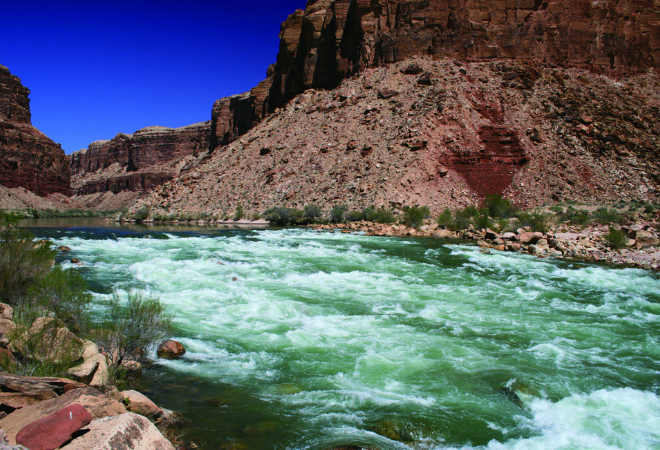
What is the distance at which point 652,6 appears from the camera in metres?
40.7

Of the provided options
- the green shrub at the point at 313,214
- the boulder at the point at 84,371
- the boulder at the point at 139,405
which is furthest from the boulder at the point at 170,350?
the green shrub at the point at 313,214

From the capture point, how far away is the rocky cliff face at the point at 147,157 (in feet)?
338

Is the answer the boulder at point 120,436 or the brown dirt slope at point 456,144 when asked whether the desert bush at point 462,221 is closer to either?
the brown dirt slope at point 456,144

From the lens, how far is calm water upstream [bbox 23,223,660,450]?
4.33 metres

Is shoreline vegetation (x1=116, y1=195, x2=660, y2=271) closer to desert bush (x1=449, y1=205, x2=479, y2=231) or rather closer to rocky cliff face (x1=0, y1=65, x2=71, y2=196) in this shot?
desert bush (x1=449, y1=205, x2=479, y2=231)

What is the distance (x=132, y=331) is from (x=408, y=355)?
404cm

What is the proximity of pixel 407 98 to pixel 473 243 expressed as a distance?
69.7 feet

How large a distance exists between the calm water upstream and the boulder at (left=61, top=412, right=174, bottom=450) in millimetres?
912

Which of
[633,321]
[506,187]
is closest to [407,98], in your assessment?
[506,187]

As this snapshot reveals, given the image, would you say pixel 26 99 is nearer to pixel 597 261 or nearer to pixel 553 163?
pixel 553 163

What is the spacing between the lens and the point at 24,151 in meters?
74.6

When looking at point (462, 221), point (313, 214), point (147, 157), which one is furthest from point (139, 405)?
point (147, 157)

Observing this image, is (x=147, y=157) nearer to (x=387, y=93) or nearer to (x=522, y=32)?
(x=387, y=93)

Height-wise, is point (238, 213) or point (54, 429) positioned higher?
point (238, 213)
